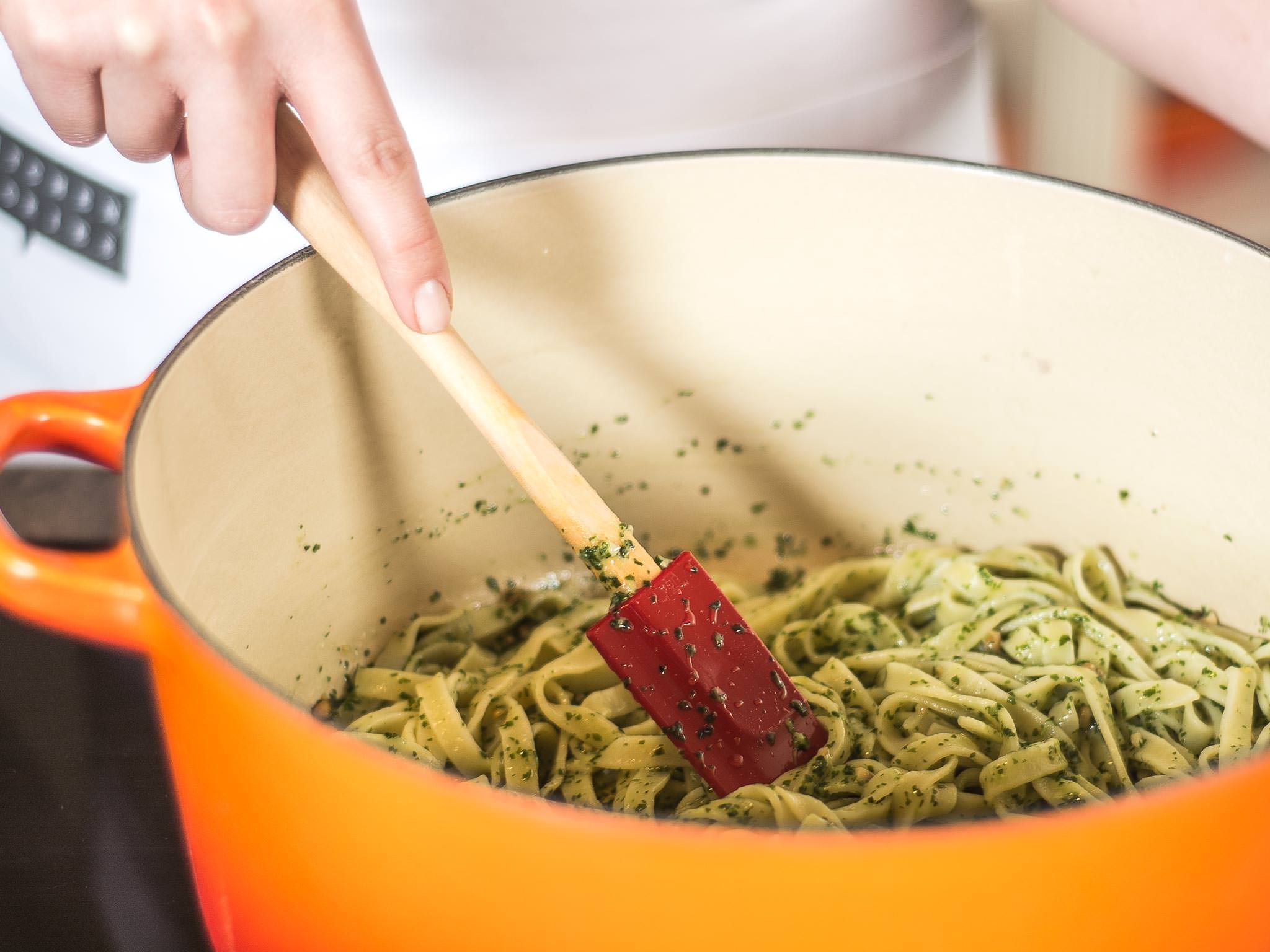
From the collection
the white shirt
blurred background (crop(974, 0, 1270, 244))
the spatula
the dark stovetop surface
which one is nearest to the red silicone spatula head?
the spatula

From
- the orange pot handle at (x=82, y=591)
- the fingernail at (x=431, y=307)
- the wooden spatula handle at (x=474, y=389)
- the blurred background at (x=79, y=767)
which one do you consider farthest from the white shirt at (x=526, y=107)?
the orange pot handle at (x=82, y=591)

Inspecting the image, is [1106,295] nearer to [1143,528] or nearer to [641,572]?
[1143,528]

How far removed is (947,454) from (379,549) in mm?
694

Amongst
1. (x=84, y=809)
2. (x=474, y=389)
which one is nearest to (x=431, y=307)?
(x=474, y=389)

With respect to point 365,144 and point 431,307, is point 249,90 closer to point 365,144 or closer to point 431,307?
point 365,144

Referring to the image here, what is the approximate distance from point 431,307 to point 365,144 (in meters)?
0.14

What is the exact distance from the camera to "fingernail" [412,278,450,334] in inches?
37.2

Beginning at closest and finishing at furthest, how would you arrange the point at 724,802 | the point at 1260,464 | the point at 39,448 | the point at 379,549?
the point at 39,448 → the point at 724,802 → the point at 1260,464 → the point at 379,549

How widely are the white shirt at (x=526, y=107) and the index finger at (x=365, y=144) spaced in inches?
22.6

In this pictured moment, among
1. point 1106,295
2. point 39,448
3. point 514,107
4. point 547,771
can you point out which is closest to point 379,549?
point 547,771

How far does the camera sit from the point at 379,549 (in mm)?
1313

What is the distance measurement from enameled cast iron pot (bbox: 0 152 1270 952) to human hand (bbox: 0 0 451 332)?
5.8 inches

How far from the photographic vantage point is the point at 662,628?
1.08 meters

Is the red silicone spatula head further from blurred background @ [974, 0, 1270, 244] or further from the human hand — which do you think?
blurred background @ [974, 0, 1270, 244]
